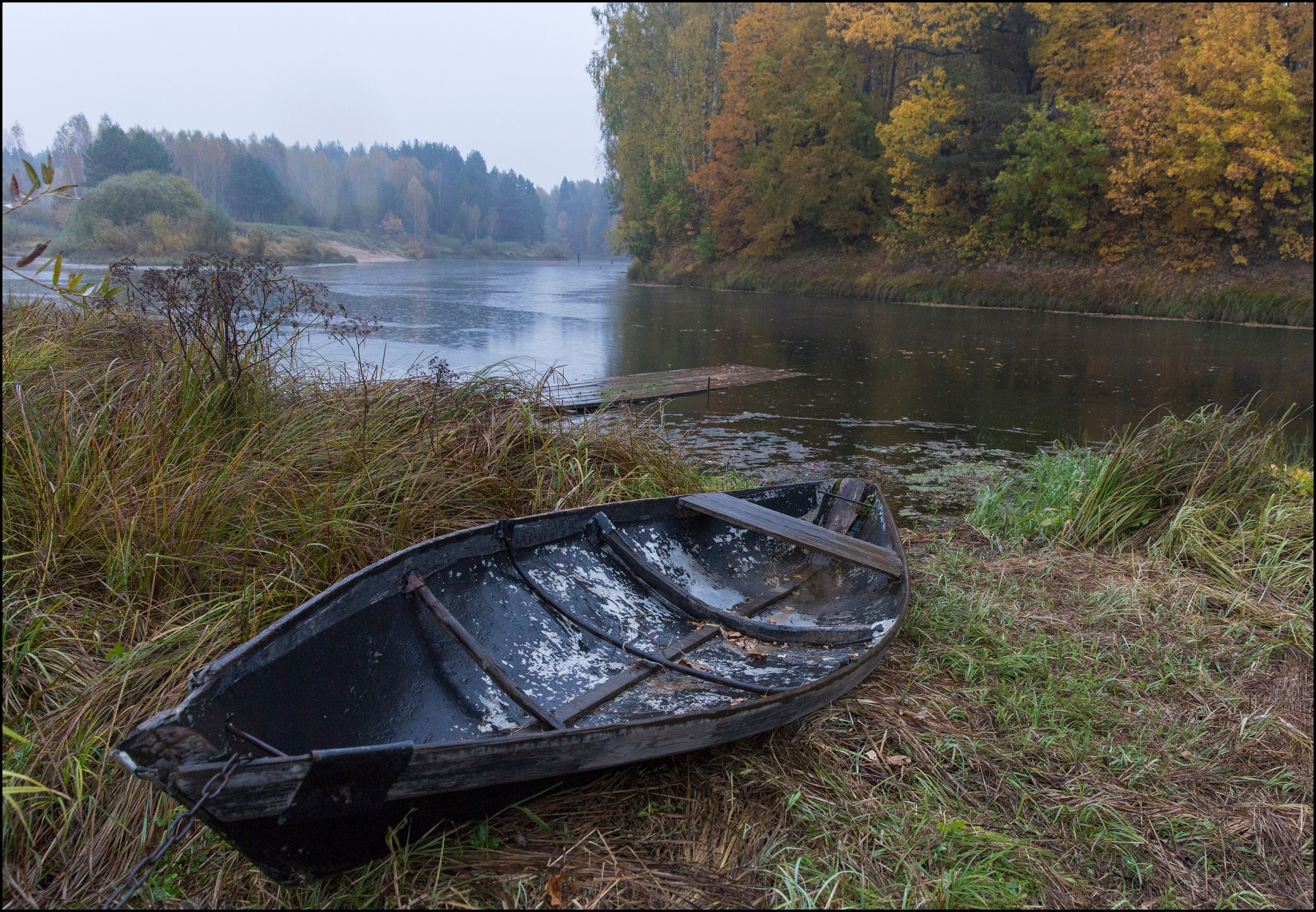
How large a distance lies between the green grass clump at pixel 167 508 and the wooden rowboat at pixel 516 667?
488mm

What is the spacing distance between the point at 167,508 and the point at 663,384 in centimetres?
767

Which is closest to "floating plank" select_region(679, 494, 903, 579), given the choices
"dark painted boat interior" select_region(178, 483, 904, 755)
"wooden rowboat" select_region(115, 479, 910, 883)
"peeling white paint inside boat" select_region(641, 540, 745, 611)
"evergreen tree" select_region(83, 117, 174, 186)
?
"wooden rowboat" select_region(115, 479, 910, 883)

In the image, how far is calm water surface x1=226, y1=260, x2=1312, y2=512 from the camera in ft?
25.7

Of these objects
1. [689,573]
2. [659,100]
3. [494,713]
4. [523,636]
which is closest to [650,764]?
[494,713]

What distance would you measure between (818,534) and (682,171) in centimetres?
3124

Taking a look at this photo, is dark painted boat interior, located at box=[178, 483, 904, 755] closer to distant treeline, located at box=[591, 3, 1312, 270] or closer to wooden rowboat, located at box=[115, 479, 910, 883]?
wooden rowboat, located at box=[115, 479, 910, 883]

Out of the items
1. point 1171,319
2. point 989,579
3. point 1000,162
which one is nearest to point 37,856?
point 989,579

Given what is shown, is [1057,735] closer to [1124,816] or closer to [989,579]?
[1124,816]

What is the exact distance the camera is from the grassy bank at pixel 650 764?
208 centimetres

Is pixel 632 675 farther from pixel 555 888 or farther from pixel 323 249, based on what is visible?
pixel 323 249

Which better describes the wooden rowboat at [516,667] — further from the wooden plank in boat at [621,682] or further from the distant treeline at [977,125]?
the distant treeline at [977,125]

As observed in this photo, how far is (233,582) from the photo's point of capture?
111 inches

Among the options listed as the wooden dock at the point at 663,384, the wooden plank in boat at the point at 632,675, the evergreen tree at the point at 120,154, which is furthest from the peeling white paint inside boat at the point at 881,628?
the evergreen tree at the point at 120,154

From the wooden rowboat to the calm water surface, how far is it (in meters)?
2.09
